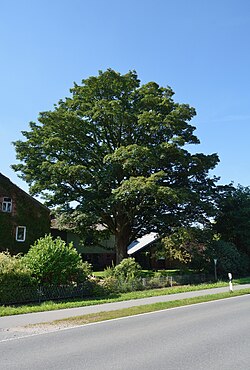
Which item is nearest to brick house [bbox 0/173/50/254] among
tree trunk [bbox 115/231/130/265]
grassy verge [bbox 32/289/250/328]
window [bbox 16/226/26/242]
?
window [bbox 16/226/26/242]

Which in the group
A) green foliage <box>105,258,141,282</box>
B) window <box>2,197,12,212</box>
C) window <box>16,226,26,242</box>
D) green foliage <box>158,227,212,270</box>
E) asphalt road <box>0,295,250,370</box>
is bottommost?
asphalt road <box>0,295,250,370</box>

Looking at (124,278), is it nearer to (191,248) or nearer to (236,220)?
(191,248)

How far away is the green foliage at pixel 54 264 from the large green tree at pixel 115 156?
10044mm

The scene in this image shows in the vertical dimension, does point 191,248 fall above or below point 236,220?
below

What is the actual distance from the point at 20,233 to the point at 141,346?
26.5 meters

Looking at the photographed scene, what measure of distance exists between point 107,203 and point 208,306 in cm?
1631

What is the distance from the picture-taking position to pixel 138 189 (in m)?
27.0

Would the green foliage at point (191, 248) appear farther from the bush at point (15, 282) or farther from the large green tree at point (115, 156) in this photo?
the bush at point (15, 282)

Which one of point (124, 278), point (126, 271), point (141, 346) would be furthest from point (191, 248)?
point (141, 346)

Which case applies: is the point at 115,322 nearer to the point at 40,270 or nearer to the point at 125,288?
the point at 40,270

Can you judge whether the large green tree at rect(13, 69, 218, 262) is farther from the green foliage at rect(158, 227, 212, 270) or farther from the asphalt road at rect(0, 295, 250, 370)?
the asphalt road at rect(0, 295, 250, 370)

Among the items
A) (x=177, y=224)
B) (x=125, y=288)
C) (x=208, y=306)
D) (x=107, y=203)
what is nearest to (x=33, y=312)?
(x=208, y=306)

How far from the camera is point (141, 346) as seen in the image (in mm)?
7992

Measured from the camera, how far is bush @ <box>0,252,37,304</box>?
16.9 m
